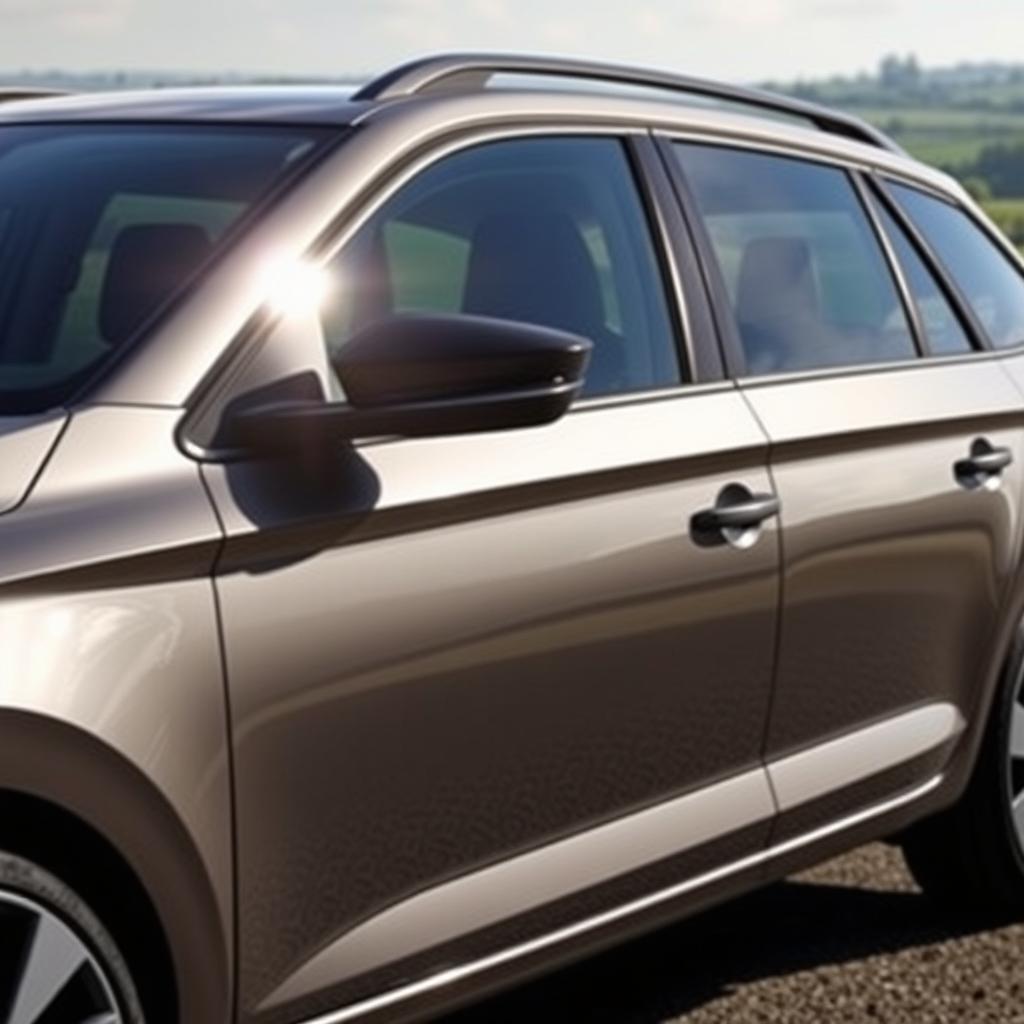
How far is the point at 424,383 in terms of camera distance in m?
3.62

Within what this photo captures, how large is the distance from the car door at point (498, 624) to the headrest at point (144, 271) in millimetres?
188

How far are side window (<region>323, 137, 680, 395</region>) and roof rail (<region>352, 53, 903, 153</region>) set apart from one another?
0.52 ft

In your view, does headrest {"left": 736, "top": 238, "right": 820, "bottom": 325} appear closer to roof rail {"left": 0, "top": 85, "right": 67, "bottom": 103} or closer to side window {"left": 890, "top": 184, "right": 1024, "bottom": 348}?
side window {"left": 890, "top": 184, "right": 1024, "bottom": 348}

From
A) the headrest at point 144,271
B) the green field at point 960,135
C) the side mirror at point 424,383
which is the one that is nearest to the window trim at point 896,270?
the side mirror at point 424,383

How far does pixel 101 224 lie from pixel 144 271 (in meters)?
0.33

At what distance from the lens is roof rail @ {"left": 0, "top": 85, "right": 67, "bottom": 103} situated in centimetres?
491

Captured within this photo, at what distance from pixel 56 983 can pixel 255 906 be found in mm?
338

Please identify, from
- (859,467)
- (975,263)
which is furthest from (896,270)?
(859,467)

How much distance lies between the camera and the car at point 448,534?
3.37 metres

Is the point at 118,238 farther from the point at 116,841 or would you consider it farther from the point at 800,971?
the point at 800,971

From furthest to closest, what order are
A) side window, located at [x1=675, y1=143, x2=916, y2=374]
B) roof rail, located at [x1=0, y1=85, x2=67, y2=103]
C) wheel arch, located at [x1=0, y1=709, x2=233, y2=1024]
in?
roof rail, located at [x1=0, y1=85, x2=67, y2=103]
side window, located at [x1=675, y1=143, x2=916, y2=374]
wheel arch, located at [x1=0, y1=709, x2=233, y2=1024]

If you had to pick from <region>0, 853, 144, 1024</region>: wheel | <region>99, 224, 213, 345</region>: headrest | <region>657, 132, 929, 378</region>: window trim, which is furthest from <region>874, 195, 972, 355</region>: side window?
<region>0, 853, 144, 1024</region>: wheel

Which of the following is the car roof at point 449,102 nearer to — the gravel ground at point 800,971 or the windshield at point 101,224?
the windshield at point 101,224

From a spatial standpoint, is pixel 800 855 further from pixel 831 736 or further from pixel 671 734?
pixel 671 734
